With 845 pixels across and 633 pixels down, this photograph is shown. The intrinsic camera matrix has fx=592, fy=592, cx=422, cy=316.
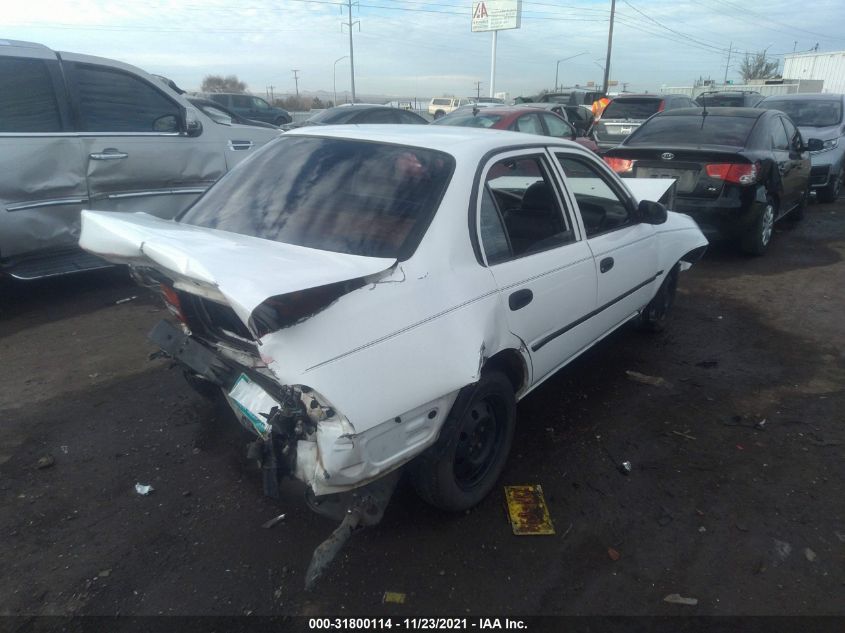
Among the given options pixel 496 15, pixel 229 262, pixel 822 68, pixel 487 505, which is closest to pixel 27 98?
pixel 229 262

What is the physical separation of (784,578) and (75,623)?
278 centimetres

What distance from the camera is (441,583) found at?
2.39 m

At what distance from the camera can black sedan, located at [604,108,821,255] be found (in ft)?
20.8

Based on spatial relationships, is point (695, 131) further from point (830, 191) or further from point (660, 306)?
point (830, 191)

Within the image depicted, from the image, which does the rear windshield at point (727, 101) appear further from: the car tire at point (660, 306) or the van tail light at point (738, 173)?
the car tire at point (660, 306)

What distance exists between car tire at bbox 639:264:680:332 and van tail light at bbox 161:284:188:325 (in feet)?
11.1

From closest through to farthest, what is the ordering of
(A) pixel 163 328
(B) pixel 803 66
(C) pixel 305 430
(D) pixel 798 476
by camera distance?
(C) pixel 305 430, (A) pixel 163 328, (D) pixel 798 476, (B) pixel 803 66

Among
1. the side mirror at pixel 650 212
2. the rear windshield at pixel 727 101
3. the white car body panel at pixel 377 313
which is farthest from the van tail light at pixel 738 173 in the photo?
the rear windshield at pixel 727 101

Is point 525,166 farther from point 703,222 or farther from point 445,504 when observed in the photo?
point 703,222

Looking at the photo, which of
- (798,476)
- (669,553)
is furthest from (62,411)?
(798,476)

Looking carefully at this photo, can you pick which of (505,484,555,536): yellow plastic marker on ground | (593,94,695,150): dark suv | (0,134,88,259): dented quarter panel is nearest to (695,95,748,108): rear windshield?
(593,94,695,150): dark suv

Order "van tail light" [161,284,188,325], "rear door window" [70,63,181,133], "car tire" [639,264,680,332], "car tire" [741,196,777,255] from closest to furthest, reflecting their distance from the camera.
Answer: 1. "van tail light" [161,284,188,325]
2. "car tire" [639,264,680,332]
3. "rear door window" [70,63,181,133]
4. "car tire" [741,196,777,255]

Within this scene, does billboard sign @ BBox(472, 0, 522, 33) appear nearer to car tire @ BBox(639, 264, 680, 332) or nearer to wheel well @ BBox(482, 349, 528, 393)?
car tire @ BBox(639, 264, 680, 332)

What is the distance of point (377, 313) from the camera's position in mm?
2133
